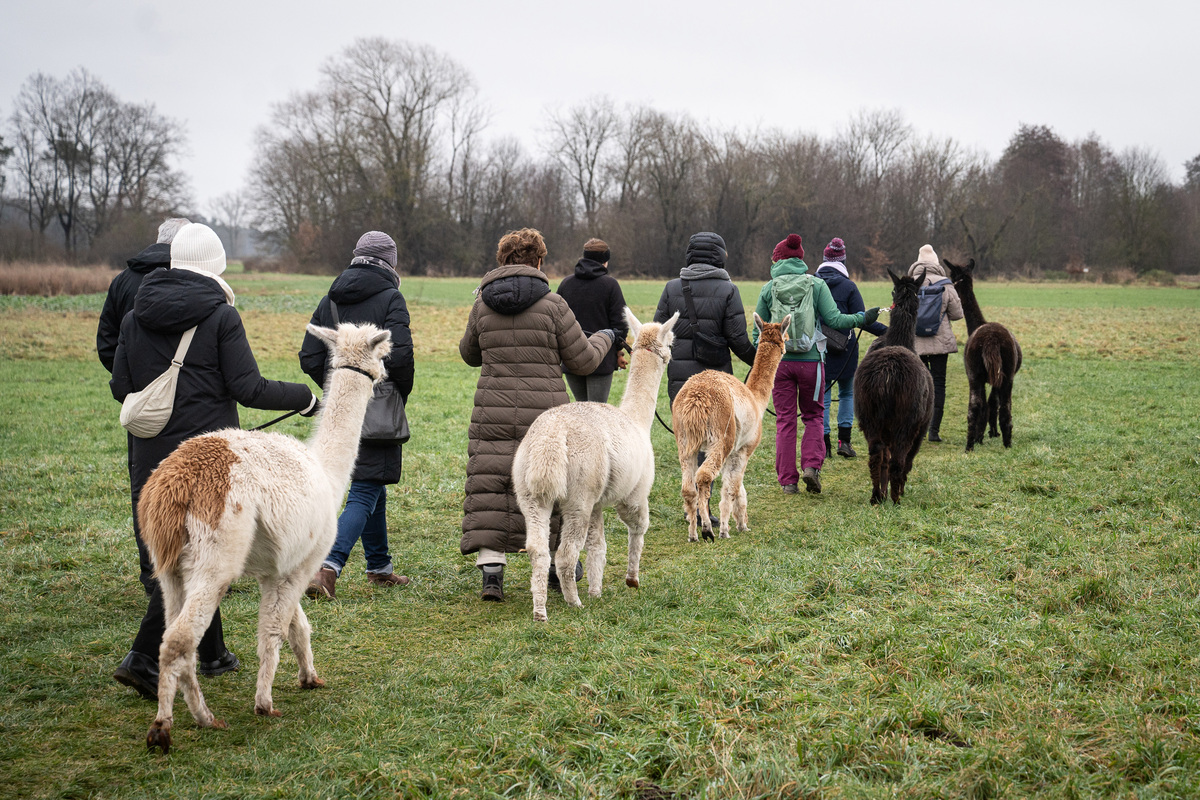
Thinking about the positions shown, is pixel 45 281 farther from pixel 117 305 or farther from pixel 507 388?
pixel 507 388

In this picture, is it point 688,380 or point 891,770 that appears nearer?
point 891,770

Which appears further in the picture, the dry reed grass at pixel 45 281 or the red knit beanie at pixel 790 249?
Result: the dry reed grass at pixel 45 281

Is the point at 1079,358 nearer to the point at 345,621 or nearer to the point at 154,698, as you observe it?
the point at 345,621

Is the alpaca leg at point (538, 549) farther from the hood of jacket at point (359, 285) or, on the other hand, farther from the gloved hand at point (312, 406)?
the hood of jacket at point (359, 285)

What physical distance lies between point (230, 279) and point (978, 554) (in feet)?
162

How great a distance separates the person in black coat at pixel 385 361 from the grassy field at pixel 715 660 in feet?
1.35

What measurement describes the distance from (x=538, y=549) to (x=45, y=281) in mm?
33711

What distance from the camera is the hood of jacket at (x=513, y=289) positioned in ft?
15.8

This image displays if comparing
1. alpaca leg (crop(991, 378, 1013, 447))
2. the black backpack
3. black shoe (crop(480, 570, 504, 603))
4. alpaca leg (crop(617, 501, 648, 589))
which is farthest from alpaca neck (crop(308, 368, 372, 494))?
alpaca leg (crop(991, 378, 1013, 447))

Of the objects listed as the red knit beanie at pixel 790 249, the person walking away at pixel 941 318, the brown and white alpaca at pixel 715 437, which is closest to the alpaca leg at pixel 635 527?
the brown and white alpaca at pixel 715 437

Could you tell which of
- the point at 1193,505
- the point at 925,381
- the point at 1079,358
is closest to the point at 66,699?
the point at 925,381

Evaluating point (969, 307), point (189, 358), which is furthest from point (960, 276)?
point (189, 358)

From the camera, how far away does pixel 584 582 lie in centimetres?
550

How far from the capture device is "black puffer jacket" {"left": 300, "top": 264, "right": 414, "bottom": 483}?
197 inches
